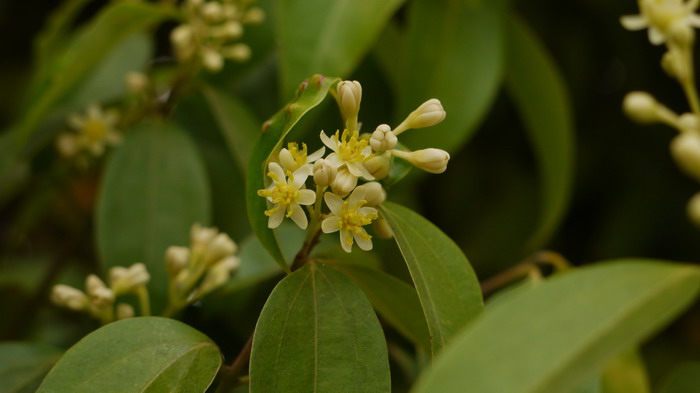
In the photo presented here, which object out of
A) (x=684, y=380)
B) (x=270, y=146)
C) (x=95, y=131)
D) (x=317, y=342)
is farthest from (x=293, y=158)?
(x=95, y=131)

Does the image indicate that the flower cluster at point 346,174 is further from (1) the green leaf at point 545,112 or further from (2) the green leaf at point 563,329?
(1) the green leaf at point 545,112

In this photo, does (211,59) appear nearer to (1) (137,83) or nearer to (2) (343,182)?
(1) (137,83)

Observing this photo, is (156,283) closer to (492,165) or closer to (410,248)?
(410,248)

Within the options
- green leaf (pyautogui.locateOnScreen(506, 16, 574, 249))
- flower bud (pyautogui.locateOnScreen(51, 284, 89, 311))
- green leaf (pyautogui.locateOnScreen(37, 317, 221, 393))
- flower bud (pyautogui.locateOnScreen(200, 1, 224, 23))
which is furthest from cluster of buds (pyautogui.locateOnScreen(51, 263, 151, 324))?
green leaf (pyautogui.locateOnScreen(506, 16, 574, 249))

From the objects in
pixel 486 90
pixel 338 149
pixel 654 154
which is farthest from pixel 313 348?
pixel 654 154

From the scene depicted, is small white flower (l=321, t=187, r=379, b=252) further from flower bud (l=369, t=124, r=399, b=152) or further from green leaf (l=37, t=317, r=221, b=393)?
green leaf (l=37, t=317, r=221, b=393)

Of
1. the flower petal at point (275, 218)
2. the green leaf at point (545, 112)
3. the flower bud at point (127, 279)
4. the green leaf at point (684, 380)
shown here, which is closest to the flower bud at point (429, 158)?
the flower petal at point (275, 218)
